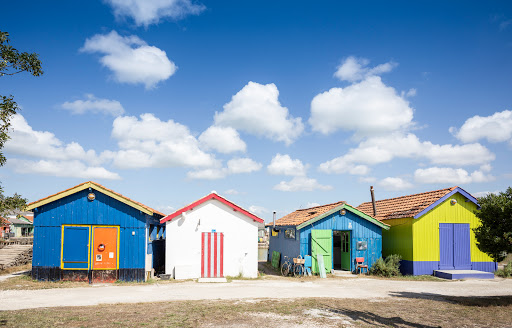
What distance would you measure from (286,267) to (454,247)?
9.91 metres

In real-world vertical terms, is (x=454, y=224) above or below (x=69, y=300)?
above

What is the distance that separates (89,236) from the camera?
62.0 ft

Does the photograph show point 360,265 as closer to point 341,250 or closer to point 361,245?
point 361,245

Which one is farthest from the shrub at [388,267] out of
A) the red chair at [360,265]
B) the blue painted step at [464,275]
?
the blue painted step at [464,275]

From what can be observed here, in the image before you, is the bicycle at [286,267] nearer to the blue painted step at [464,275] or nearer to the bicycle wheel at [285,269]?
the bicycle wheel at [285,269]

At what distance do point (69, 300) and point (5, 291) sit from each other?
3982 millimetres

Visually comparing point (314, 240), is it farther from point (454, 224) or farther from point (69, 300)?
point (69, 300)

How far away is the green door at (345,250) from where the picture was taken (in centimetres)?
2412

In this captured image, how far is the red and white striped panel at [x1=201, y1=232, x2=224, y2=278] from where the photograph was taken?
20391mm

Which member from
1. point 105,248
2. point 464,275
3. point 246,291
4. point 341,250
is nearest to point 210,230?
point 246,291

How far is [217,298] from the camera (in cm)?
1477

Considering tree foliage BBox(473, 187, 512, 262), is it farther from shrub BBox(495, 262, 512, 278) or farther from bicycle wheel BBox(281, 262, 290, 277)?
bicycle wheel BBox(281, 262, 290, 277)

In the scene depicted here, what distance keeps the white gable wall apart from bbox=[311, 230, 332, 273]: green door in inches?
145

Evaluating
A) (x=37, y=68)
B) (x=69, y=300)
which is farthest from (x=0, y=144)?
(x=69, y=300)
